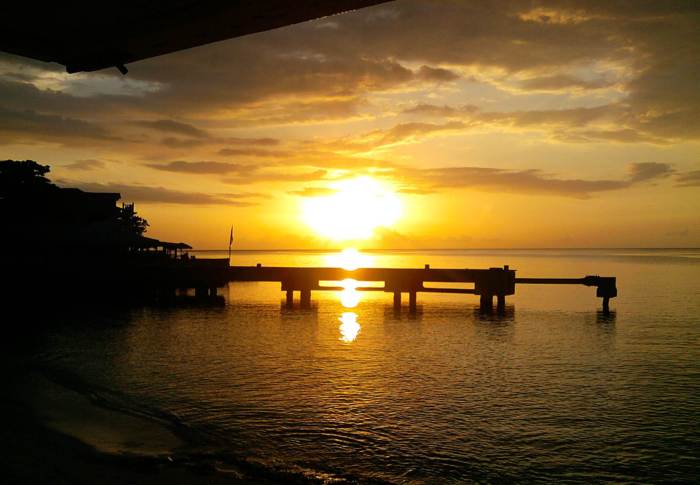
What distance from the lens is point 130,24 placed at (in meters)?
4.01

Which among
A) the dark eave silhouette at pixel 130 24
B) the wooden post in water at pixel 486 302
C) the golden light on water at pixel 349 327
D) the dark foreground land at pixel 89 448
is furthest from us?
the wooden post in water at pixel 486 302

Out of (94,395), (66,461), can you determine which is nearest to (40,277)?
(94,395)

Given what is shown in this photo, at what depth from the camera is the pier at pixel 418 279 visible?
120ft

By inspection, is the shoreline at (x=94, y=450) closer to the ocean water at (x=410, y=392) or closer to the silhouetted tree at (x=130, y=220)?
the ocean water at (x=410, y=392)

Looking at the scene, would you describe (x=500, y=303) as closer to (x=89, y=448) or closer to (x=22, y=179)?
(x=89, y=448)

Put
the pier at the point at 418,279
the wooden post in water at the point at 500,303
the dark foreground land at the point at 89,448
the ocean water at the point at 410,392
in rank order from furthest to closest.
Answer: the wooden post in water at the point at 500,303 < the pier at the point at 418,279 < the ocean water at the point at 410,392 < the dark foreground land at the point at 89,448

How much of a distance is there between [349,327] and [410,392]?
1497 centimetres

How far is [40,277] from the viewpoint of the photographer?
37.0 m

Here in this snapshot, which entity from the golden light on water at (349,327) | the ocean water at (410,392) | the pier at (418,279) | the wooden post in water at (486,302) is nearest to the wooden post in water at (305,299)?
the pier at (418,279)

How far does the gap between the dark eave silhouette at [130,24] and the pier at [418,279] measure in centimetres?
3174

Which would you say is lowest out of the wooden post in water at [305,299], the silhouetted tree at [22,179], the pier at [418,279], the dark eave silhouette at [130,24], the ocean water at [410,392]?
the ocean water at [410,392]

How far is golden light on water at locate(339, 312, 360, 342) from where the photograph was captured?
85.2ft

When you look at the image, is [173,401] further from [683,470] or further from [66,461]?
[683,470]

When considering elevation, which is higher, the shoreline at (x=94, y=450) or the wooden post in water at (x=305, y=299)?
the wooden post in water at (x=305, y=299)
